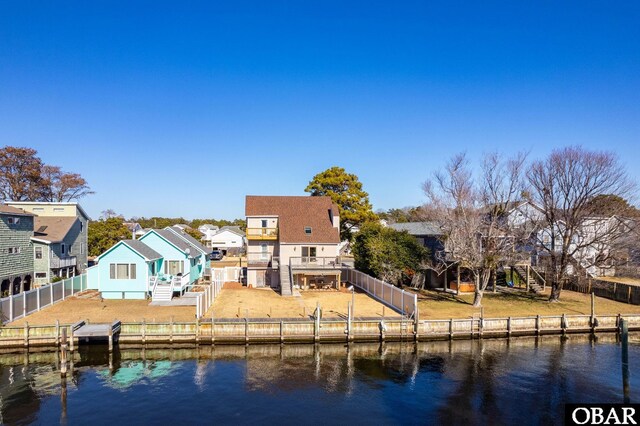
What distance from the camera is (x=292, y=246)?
4438cm

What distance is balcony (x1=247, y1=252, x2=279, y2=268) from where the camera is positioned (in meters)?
44.8

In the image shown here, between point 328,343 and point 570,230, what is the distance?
A: 25.0 m

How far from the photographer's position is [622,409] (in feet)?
56.9

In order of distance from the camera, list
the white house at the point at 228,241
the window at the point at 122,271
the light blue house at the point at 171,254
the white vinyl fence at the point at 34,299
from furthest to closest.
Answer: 1. the white house at the point at 228,241
2. the light blue house at the point at 171,254
3. the window at the point at 122,271
4. the white vinyl fence at the point at 34,299

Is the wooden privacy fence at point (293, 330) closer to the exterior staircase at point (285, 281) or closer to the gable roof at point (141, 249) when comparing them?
the gable roof at point (141, 249)

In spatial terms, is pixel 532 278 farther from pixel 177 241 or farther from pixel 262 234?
pixel 177 241

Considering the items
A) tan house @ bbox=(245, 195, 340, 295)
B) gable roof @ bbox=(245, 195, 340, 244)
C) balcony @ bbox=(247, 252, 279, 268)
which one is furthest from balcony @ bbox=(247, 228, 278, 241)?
balcony @ bbox=(247, 252, 279, 268)

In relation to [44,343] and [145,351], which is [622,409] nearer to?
[145,351]

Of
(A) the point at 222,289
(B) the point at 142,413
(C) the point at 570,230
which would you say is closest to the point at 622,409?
(B) the point at 142,413

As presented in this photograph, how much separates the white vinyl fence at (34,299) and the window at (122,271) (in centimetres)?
401

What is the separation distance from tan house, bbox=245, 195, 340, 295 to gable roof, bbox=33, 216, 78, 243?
749 inches

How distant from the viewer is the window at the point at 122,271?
36125mm

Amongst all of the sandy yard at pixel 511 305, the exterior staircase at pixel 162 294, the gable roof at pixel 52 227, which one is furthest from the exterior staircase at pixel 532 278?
the gable roof at pixel 52 227

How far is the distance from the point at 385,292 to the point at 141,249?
853 inches
